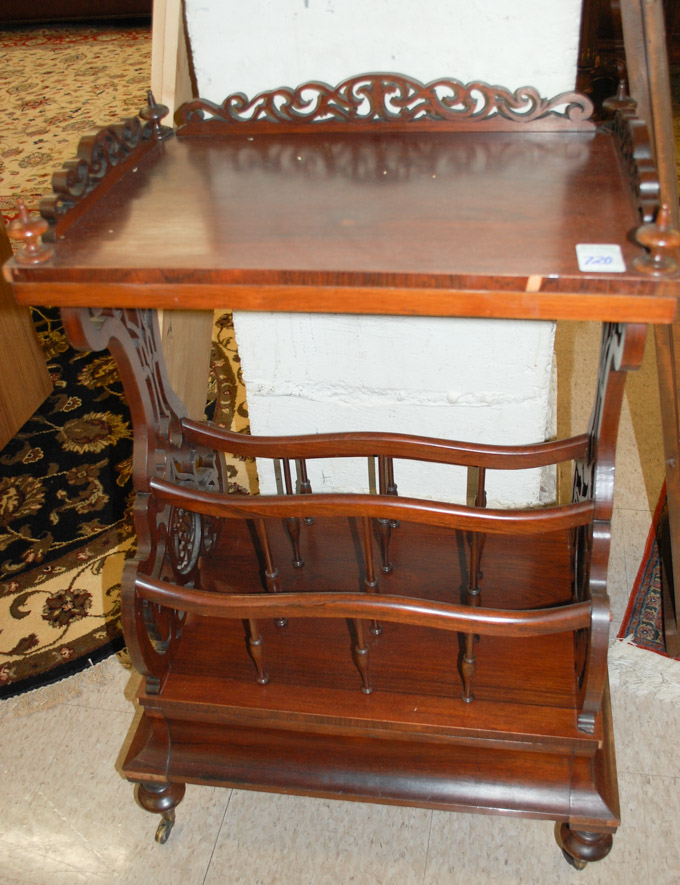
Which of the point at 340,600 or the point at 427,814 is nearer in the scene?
the point at 340,600

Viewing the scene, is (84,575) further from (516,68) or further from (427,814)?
(516,68)

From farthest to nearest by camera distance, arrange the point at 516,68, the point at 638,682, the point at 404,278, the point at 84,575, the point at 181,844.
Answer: the point at 84,575 < the point at 638,682 < the point at 181,844 < the point at 516,68 < the point at 404,278

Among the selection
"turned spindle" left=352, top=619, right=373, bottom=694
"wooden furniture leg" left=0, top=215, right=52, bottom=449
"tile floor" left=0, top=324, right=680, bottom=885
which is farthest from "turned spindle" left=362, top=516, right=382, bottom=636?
"wooden furniture leg" left=0, top=215, right=52, bottom=449

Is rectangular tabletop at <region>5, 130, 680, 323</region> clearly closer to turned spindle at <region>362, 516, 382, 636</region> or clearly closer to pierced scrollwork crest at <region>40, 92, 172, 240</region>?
pierced scrollwork crest at <region>40, 92, 172, 240</region>

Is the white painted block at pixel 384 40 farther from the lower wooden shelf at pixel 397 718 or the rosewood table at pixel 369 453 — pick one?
the lower wooden shelf at pixel 397 718

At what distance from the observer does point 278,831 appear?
1.47 meters

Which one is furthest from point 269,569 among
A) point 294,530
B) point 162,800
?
point 162,800

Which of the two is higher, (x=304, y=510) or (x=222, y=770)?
(x=304, y=510)

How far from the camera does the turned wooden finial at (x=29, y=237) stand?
38.0 inches

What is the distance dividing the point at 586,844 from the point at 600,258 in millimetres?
927

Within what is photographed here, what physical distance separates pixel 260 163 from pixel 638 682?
1.19 meters

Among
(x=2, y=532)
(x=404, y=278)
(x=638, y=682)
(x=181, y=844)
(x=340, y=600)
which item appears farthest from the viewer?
(x=2, y=532)

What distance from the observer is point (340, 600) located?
1173mm

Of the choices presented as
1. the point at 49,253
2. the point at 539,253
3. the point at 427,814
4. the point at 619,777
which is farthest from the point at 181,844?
the point at 539,253
